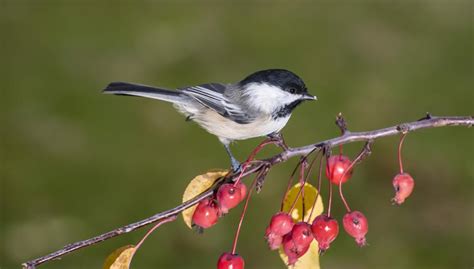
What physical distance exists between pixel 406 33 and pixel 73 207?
5.55 meters

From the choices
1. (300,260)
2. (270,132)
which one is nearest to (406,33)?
(270,132)

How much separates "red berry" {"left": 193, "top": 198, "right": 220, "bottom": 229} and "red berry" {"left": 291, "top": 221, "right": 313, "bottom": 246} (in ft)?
1.06

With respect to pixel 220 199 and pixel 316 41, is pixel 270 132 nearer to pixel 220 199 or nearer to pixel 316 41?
pixel 220 199

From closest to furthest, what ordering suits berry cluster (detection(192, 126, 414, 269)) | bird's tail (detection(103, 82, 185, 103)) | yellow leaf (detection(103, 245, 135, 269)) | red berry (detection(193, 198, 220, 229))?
yellow leaf (detection(103, 245, 135, 269)) → berry cluster (detection(192, 126, 414, 269)) → red berry (detection(193, 198, 220, 229)) → bird's tail (detection(103, 82, 185, 103))

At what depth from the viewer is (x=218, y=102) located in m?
3.67

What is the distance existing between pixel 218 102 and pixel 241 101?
134mm

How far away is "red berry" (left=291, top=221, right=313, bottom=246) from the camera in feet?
7.88

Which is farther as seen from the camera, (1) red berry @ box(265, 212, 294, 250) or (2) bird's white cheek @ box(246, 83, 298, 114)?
(2) bird's white cheek @ box(246, 83, 298, 114)

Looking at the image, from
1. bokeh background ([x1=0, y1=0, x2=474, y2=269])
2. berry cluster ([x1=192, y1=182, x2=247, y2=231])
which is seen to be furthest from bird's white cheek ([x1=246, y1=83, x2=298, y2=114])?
bokeh background ([x1=0, y1=0, x2=474, y2=269])

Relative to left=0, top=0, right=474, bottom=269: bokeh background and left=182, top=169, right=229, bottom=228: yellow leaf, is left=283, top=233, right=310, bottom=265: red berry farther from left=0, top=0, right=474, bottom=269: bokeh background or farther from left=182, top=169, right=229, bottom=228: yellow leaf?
left=0, top=0, right=474, bottom=269: bokeh background

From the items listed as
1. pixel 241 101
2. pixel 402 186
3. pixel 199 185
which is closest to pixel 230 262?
pixel 199 185

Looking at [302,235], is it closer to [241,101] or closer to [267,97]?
[267,97]

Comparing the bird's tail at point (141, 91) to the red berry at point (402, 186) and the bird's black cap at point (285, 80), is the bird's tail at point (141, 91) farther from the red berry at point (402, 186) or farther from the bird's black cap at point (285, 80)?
the red berry at point (402, 186)

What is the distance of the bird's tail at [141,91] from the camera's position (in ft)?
10.6
